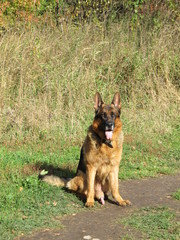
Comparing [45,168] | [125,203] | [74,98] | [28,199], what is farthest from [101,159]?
[74,98]

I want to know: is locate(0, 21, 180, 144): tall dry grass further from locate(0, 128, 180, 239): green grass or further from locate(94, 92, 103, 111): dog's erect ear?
locate(94, 92, 103, 111): dog's erect ear

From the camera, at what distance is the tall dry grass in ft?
29.7

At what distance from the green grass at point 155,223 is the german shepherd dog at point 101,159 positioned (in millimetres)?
462

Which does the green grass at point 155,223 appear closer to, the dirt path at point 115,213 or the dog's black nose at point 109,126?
the dirt path at point 115,213

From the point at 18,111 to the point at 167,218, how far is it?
478 cm

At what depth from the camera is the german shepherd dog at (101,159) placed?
5.83m

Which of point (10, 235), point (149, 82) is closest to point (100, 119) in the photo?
point (10, 235)

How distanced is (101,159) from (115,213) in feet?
2.44

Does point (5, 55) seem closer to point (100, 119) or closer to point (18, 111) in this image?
point (18, 111)

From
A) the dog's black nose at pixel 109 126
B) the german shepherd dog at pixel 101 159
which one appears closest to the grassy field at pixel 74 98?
A: the german shepherd dog at pixel 101 159

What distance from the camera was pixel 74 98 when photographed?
997 cm

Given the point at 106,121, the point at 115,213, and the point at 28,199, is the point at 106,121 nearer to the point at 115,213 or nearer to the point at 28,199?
the point at 115,213

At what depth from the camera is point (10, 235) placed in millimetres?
4656

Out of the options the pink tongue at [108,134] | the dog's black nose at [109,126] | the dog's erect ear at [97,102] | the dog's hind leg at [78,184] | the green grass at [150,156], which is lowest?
the dog's hind leg at [78,184]
